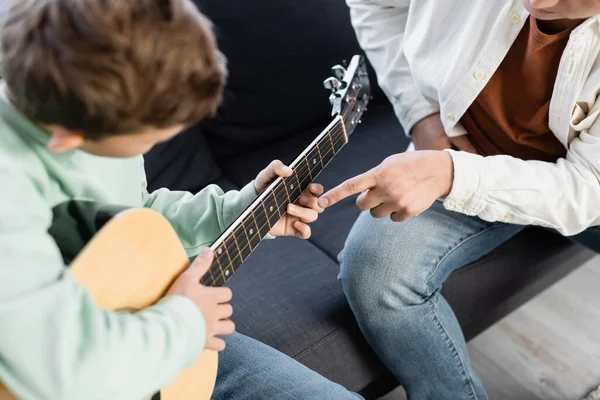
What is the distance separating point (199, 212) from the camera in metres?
0.84

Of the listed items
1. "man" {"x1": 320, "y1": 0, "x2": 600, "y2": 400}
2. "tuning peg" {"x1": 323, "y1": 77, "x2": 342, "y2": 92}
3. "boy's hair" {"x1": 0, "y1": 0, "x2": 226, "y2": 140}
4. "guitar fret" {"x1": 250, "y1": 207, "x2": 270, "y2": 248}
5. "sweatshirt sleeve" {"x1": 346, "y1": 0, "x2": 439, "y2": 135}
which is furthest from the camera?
"sweatshirt sleeve" {"x1": 346, "y1": 0, "x2": 439, "y2": 135}

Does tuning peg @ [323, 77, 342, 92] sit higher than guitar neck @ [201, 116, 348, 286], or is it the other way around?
tuning peg @ [323, 77, 342, 92]

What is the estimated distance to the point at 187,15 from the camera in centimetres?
55

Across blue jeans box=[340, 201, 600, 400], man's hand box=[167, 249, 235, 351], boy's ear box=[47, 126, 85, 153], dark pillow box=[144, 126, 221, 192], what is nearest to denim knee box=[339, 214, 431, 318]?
blue jeans box=[340, 201, 600, 400]

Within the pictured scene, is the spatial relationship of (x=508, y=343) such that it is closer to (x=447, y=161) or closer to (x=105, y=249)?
(x=447, y=161)

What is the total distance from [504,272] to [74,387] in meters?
0.89

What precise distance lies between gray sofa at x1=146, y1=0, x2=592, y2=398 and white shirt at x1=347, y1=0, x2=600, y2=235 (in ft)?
0.83

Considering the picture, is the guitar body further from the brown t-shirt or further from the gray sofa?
the brown t-shirt

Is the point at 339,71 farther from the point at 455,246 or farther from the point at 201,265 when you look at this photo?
the point at 201,265

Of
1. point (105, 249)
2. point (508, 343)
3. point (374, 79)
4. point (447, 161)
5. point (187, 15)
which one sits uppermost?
point (187, 15)

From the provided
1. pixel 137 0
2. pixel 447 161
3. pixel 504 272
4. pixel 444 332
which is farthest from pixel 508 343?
pixel 137 0

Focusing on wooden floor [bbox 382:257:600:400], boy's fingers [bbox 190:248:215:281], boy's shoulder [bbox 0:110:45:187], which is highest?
boy's shoulder [bbox 0:110:45:187]

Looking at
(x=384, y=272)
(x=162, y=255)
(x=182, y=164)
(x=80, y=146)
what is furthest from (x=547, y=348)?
(x=80, y=146)

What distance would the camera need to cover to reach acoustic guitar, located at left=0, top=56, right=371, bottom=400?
59 cm
